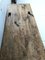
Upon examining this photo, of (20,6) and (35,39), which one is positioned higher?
(20,6)

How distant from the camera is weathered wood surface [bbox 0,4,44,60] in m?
0.99

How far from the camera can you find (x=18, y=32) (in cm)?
129

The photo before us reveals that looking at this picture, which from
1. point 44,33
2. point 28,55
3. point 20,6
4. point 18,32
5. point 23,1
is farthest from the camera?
point 44,33

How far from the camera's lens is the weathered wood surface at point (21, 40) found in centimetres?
99

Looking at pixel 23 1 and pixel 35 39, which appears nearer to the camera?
pixel 35 39

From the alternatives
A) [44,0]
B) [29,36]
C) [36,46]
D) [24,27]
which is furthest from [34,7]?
[36,46]

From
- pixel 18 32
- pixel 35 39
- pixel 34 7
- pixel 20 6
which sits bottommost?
pixel 35 39

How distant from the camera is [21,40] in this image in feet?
3.82

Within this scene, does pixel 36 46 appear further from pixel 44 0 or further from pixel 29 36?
pixel 44 0

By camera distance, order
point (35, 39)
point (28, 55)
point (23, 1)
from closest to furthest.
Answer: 1. point (28, 55)
2. point (35, 39)
3. point (23, 1)

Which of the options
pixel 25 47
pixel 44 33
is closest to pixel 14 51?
pixel 25 47

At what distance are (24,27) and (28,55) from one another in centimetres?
46

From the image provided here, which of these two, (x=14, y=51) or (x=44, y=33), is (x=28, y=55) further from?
(x=44, y=33)

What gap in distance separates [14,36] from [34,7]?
122 cm
